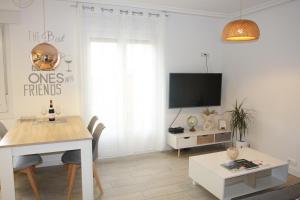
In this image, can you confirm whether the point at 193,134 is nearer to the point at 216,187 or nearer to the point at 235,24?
the point at 216,187

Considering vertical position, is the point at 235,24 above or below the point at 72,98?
above

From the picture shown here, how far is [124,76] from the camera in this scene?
159 inches

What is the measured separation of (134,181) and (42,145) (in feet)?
4.71

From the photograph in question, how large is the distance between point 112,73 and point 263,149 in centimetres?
295

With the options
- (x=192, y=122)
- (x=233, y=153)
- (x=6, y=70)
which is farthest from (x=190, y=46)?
(x=6, y=70)

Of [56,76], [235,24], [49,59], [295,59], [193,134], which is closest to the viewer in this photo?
[235,24]

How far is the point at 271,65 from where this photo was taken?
151 inches

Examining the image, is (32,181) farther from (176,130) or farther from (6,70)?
(176,130)

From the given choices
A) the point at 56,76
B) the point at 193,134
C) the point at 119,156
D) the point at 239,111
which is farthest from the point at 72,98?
the point at 239,111

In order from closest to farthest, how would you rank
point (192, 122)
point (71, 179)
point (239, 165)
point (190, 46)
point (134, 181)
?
1. point (71, 179)
2. point (239, 165)
3. point (134, 181)
4. point (192, 122)
5. point (190, 46)

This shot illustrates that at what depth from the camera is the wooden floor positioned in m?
2.90

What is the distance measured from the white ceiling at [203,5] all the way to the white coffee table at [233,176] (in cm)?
247

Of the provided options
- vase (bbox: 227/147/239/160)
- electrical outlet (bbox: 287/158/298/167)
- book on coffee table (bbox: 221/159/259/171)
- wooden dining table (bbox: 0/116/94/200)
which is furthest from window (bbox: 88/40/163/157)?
electrical outlet (bbox: 287/158/298/167)

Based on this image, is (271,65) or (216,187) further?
(271,65)
